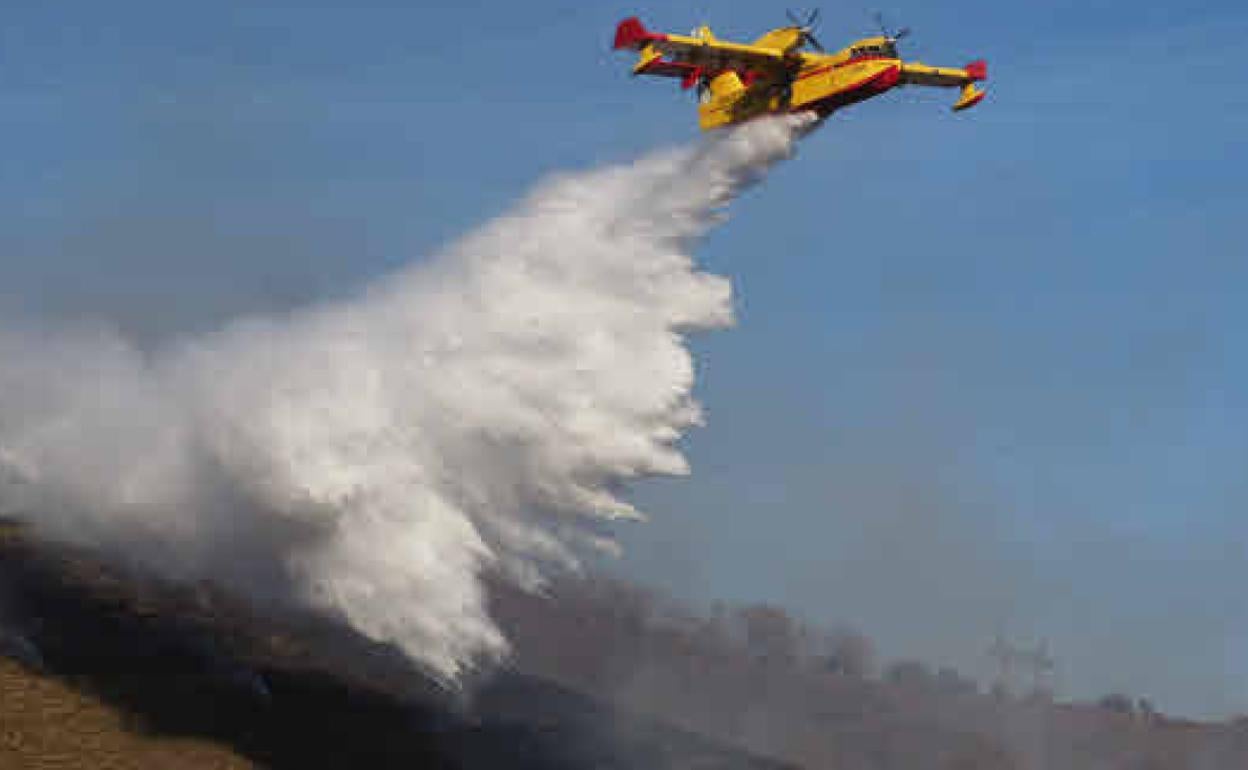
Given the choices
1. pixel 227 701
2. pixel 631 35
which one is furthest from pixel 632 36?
pixel 227 701

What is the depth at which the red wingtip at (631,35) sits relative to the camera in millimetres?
54375

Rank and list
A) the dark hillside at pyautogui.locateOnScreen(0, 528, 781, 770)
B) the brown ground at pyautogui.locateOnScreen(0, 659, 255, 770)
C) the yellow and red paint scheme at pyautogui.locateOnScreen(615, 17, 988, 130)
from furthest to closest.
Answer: the yellow and red paint scheme at pyautogui.locateOnScreen(615, 17, 988, 130), the dark hillside at pyautogui.locateOnScreen(0, 528, 781, 770), the brown ground at pyautogui.locateOnScreen(0, 659, 255, 770)

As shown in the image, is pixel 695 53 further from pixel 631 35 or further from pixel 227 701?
pixel 227 701

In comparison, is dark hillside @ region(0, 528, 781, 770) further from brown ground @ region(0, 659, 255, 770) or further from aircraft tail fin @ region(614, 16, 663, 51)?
aircraft tail fin @ region(614, 16, 663, 51)

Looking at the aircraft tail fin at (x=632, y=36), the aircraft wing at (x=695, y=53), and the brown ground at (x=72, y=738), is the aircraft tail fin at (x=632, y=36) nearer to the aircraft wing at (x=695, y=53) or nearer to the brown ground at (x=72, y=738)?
the aircraft wing at (x=695, y=53)

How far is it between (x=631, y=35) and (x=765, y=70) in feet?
17.2

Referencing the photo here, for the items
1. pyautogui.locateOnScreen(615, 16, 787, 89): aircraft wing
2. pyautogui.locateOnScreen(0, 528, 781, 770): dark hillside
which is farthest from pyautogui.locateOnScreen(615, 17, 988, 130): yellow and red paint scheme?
pyautogui.locateOnScreen(0, 528, 781, 770): dark hillside

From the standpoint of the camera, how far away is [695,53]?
5541cm

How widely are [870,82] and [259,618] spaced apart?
33.0 m

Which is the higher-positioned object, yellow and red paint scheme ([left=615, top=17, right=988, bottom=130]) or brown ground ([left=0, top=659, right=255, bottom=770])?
yellow and red paint scheme ([left=615, top=17, right=988, bottom=130])

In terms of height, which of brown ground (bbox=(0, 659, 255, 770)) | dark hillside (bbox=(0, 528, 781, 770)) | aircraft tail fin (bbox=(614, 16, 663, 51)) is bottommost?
brown ground (bbox=(0, 659, 255, 770))

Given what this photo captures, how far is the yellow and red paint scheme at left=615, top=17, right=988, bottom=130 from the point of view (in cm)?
5347

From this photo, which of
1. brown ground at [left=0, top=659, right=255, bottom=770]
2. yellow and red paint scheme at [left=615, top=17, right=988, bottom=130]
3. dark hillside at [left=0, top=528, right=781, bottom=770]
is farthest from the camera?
yellow and red paint scheme at [left=615, top=17, right=988, bottom=130]

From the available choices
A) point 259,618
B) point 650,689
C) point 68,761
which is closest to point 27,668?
point 68,761
